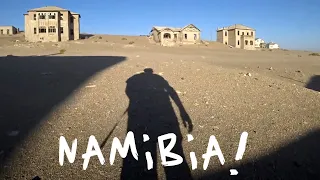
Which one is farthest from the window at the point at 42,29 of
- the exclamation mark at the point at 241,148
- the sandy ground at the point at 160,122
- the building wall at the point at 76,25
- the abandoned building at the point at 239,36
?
the exclamation mark at the point at 241,148

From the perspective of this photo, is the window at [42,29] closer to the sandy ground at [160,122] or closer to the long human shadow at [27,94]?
the long human shadow at [27,94]

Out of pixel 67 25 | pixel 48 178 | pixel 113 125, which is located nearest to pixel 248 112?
pixel 113 125

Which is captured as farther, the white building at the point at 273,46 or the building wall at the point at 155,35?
the white building at the point at 273,46

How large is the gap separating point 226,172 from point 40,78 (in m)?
10.9

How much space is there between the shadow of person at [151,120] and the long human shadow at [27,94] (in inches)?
94.7

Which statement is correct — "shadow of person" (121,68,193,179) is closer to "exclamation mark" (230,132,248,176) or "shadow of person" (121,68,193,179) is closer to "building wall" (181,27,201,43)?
"exclamation mark" (230,132,248,176)

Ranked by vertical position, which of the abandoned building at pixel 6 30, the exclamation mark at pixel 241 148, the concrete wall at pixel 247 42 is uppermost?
the abandoned building at pixel 6 30

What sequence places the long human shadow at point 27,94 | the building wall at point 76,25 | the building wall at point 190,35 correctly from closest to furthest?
the long human shadow at point 27,94 → the building wall at point 76,25 → the building wall at point 190,35

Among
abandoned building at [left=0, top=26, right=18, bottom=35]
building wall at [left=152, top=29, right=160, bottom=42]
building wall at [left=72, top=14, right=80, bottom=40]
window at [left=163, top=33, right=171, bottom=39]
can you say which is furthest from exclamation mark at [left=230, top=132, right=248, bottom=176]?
abandoned building at [left=0, top=26, right=18, bottom=35]

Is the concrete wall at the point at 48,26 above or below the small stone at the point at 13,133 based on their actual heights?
above

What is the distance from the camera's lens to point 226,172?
5.56 meters

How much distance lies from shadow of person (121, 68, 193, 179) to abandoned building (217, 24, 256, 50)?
5617cm

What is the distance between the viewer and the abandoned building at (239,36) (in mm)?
66875

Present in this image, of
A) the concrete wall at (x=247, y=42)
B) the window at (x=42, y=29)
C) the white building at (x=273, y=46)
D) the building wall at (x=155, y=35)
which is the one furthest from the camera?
the white building at (x=273, y=46)
